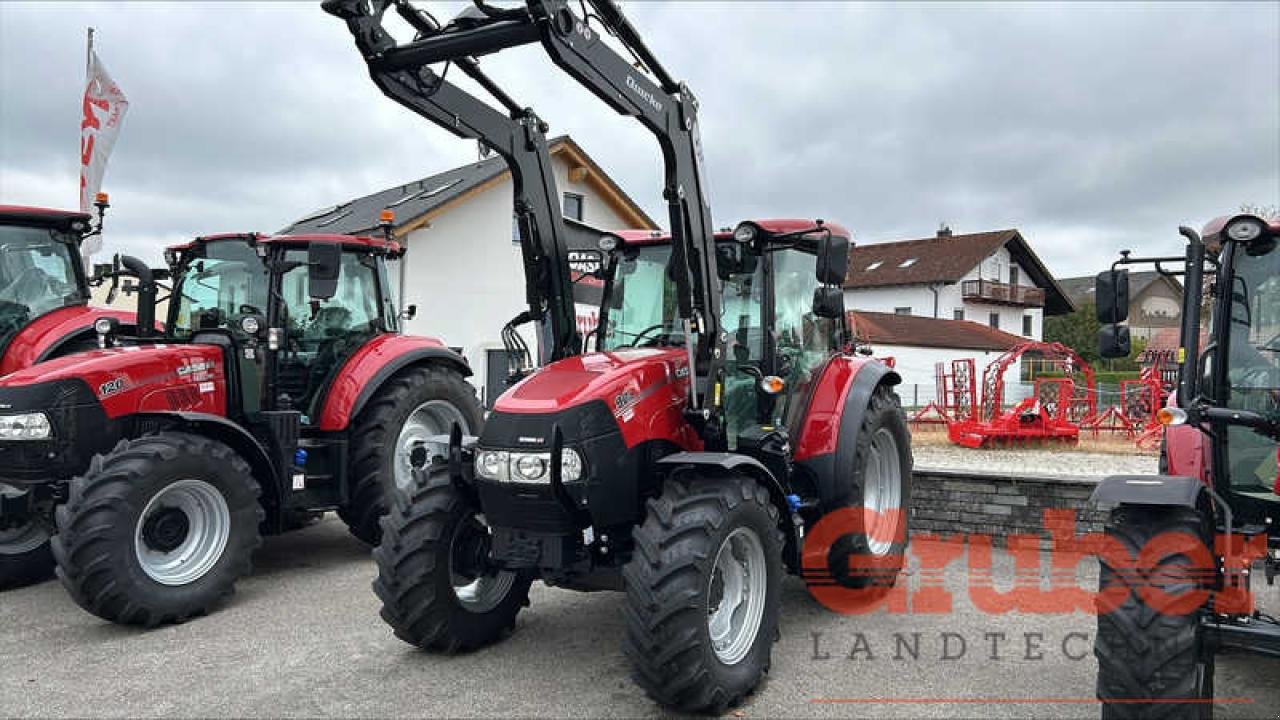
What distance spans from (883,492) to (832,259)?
2335 millimetres

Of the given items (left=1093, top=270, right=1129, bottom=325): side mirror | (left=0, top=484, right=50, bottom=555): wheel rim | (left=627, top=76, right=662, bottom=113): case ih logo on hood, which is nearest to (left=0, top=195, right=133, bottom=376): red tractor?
(left=0, top=484, right=50, bottom=555): wheel rim

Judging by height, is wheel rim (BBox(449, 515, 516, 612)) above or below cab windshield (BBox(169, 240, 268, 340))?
below

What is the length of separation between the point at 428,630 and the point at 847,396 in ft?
9.05

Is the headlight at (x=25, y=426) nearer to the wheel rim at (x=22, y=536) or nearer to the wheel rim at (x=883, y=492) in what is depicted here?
the wheel rim at (x=22, y=536)

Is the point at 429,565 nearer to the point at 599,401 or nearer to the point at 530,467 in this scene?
the point at 530,467

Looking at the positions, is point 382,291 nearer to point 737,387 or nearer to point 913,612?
point 737,387

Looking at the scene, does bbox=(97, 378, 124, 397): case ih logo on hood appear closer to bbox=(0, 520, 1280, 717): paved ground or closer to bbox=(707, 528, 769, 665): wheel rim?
bbox=(0, 520, 1280, 717): paved ground

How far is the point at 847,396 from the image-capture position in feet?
18.3

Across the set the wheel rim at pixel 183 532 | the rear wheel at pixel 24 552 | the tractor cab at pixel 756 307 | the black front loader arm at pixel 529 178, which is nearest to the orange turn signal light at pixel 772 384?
the tractor cab at pixel 756 307

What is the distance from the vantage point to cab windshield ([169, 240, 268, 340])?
275 inches

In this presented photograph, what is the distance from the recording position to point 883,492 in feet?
21.4

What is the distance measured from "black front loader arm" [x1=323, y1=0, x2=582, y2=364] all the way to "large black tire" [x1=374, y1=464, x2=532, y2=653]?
3.60 ft

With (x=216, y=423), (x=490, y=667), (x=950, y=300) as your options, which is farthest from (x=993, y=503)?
(x=950, y=300)

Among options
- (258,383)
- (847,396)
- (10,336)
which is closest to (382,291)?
(258,383)
